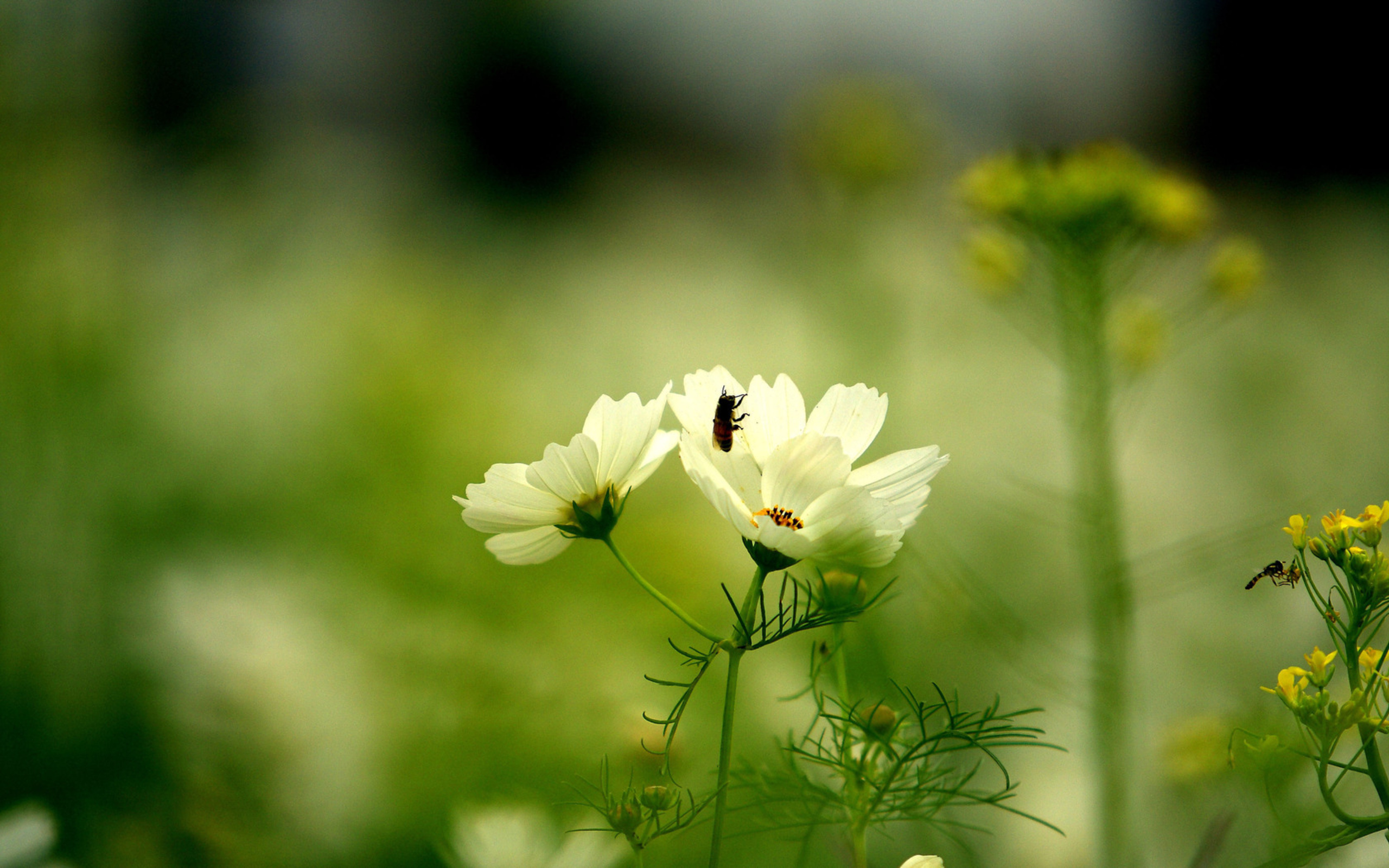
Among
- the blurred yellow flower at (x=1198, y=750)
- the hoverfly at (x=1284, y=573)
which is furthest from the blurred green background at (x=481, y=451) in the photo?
the hoverfly at (x=1284, y=573)

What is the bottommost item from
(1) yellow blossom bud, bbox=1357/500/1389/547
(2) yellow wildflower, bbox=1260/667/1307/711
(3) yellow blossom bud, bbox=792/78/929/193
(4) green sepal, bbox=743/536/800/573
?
(2) yellow wildflower, bbox=1260/667/1307/711

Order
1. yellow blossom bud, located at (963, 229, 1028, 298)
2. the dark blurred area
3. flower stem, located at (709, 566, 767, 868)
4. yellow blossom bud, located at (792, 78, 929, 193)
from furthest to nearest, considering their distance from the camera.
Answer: the dark blurred area < yellow blossom bud, located at (792, 78, 929, 193) < yellow blossom bud, located at (963, 229, 1028, 298) < flower stem, located at (709, 566, 767, 868)

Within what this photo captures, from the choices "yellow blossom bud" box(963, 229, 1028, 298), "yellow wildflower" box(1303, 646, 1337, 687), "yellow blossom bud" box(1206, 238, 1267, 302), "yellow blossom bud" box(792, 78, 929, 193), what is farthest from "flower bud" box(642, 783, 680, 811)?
"yellow blossom bud" box(792, 78, 929, 193)

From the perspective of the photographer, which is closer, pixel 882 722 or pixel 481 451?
pixel 882 722

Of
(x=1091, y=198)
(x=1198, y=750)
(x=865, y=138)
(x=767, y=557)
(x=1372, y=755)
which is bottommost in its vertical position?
(x=1198, y=750)

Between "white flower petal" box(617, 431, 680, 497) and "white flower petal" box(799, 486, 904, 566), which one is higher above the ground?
"white flower petal" box(617, 431, 680, 497)

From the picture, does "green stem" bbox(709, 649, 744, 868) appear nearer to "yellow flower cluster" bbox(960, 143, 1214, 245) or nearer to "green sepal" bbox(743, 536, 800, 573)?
"green sepal" bbox(743, 536, 800, 573)

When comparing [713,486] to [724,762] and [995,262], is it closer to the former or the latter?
[724,762]

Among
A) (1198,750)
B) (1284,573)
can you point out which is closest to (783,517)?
(1284,573)
